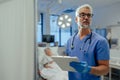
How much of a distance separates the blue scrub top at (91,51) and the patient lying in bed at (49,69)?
190 centimetres

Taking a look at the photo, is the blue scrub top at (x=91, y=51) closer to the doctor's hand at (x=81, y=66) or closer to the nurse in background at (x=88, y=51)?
the nurse in background at (x=88, y=51)

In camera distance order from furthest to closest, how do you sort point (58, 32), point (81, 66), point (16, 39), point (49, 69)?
point (58, 32), point (49, 69), point (16, 39), point (81, 66)

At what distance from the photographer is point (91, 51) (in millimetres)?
1720

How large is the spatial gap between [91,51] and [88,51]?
3cm

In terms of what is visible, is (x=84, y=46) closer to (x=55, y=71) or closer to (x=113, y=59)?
(x=55, y=71)

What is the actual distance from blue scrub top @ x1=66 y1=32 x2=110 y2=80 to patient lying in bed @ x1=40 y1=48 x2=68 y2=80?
1.90 m

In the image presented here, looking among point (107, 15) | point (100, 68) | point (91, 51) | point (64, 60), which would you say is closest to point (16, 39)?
point (64, 60)

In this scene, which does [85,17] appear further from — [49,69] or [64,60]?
[49,69]

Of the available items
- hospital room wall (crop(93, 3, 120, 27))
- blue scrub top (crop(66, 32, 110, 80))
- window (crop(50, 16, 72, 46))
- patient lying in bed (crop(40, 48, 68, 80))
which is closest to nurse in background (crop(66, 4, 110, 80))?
blue scrub top (crop(66, 32, 110, 80))

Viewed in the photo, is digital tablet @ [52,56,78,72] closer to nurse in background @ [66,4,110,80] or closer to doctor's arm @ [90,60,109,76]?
nurse in background @ [66,4,110,80]

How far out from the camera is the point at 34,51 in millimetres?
1994

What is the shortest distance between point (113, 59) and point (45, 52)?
207 cm

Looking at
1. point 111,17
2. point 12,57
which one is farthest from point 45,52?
point 111,17

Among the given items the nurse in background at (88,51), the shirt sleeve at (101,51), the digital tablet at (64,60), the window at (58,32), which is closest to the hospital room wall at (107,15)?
the window at (58,32)
